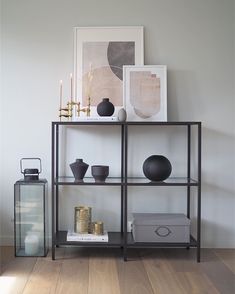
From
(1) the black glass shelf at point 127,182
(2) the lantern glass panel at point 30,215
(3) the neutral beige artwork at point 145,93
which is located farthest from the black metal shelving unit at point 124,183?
(3) the neutral beige artwork at point 145,93

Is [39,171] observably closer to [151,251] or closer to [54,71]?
Result: [54,71]

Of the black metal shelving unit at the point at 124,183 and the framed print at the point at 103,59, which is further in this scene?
the framed print at the point at 103,59

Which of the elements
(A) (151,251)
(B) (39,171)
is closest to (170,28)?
(B) (39,171)

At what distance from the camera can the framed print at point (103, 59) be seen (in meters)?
2.73

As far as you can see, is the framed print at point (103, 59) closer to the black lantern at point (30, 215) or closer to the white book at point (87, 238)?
the black lantern at point (30, 215)

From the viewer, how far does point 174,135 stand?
9.17 ft

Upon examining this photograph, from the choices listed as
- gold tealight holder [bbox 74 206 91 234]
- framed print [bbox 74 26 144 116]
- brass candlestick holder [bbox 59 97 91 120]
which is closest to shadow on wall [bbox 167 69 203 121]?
framed print [bbox 74 26 144 116]

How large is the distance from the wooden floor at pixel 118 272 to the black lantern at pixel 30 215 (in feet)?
0.33

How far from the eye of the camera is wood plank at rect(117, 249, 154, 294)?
6.57ft

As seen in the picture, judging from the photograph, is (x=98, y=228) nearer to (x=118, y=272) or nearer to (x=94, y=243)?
(x=94, y=243)

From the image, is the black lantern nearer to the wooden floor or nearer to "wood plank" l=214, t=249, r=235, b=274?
the wooden floor

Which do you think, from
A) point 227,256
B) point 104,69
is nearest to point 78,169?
point 104,69

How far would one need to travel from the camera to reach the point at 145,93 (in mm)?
2705

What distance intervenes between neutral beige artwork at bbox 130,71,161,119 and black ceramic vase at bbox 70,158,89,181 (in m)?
0.59
